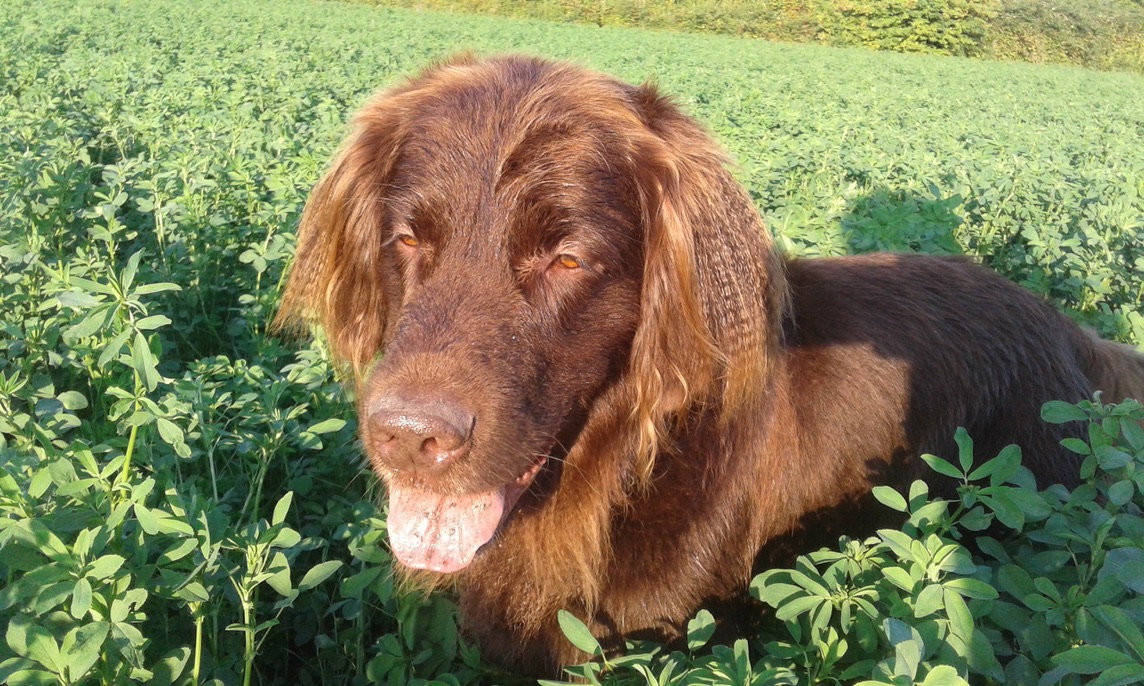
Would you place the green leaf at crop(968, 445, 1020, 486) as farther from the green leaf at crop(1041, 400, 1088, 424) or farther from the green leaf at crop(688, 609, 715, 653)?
the green leaf at crop(688, 609, 715, 653)

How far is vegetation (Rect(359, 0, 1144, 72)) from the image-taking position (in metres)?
49.2

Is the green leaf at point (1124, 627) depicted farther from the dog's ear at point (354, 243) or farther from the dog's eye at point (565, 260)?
the dog's ear at point (354, 243)

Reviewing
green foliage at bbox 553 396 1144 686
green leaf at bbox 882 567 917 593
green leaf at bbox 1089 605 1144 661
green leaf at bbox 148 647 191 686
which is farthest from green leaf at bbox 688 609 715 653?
green leaf at bbox 148 647 191 686

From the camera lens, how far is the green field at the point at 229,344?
6.27 feet

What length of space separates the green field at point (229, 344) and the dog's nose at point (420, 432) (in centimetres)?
29

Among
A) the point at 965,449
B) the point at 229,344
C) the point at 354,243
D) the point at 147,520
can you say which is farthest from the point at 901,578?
the point at 229,344

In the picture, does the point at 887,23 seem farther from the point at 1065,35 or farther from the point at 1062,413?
the point at 1062,413

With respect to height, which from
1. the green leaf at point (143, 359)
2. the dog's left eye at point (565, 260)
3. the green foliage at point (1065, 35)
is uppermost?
the dog's left eye at point (565, 260)

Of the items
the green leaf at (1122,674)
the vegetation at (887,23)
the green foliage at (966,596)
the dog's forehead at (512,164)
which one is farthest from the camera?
the vegetation at (887,23)

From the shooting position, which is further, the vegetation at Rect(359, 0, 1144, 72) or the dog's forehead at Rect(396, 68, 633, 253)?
the vegetation at Rect(359, 0, 1144, 72)

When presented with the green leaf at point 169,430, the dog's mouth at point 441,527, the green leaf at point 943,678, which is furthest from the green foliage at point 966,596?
the green leaf at point 169,430

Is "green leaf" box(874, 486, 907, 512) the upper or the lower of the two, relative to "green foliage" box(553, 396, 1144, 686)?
upper

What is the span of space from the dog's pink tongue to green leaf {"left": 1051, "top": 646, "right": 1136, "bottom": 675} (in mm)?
1390

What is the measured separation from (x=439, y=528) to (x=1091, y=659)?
157cm
